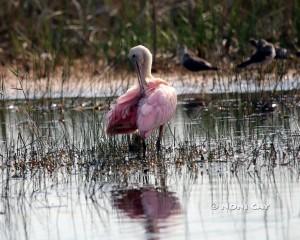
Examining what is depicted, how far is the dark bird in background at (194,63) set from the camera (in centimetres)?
1597

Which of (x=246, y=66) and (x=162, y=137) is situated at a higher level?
(x=246, y=66)

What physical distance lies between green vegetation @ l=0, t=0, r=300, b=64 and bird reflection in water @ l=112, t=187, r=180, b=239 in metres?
7.72

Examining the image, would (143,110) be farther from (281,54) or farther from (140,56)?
(281,54)

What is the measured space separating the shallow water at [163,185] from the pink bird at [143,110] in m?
0.17

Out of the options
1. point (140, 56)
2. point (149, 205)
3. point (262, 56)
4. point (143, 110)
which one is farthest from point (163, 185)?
point (262, 56)

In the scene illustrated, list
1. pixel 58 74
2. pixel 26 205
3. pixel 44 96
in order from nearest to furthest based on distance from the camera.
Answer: pixel 26 205 < pixel 44 96 < pixel 58 74

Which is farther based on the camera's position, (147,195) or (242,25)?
(242,25)

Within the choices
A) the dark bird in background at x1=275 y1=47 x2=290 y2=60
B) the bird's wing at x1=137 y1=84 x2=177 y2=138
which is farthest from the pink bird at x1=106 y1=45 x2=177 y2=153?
the dark bird in background at x1=275 y1=47 x2=290 y2=60

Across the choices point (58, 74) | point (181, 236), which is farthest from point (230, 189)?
point (58, 74)

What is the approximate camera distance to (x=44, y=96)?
15.2 meters

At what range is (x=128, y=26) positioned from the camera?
18219 mm

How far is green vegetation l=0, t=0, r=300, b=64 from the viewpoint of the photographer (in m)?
17.6

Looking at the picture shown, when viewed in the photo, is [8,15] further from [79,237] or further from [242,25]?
[79,237]

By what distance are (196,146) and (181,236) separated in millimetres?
3092
